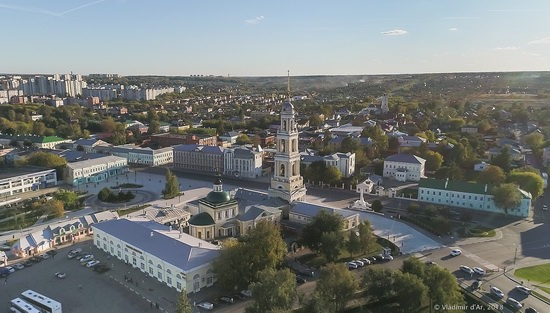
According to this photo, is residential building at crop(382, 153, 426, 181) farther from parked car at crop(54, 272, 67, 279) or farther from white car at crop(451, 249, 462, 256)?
parked car at crop(54, 272, 67, 279)

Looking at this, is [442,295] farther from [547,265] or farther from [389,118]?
[389,118]

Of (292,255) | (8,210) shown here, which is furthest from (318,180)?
(8,210)

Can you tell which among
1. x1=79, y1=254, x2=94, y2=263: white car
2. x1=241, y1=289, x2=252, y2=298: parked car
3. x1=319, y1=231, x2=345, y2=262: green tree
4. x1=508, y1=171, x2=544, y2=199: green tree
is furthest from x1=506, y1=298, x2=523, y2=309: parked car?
x1=79, y1=254, x2=94, y2=263: white car

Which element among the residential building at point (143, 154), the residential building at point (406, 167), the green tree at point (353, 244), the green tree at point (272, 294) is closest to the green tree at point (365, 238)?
the green tree at point (353, 244)

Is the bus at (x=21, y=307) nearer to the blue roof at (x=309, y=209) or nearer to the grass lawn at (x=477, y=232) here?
the blue roof at (x=309, y=209)

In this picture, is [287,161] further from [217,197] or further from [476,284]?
[476,284]

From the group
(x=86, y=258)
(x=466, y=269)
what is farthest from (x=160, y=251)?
(x=466, y=269)
